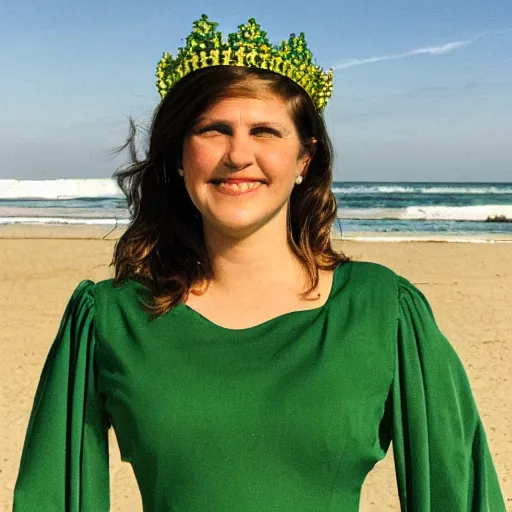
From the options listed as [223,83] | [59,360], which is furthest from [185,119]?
[59,360]

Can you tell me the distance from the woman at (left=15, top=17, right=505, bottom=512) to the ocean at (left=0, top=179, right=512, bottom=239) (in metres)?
14.0

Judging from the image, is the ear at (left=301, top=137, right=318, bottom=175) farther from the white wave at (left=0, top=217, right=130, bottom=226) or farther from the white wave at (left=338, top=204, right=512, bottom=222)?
the white wave at (left=338, top=204, right=512, bottom=222)

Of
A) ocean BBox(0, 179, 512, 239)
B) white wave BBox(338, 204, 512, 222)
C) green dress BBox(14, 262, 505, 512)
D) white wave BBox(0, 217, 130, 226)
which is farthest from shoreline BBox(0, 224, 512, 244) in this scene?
green dress BBox(14, 262, 505, 512)

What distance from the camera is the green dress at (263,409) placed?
64.9 inches

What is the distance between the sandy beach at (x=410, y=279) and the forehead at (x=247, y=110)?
9.26ft

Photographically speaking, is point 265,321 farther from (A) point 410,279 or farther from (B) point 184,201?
(A) point 410,279

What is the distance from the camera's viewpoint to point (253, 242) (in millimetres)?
1917

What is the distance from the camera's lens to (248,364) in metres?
1.70

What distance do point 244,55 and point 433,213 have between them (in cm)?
2609

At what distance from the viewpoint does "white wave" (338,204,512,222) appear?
25.8 metres

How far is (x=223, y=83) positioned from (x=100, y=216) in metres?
24.1

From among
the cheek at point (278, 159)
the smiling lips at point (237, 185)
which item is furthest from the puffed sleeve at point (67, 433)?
the cheek at point (278, 159)

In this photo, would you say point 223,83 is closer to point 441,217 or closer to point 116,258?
point 116,258

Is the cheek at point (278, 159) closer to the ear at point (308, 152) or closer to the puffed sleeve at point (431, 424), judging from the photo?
the ear at point (308, 152)
